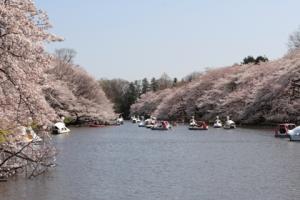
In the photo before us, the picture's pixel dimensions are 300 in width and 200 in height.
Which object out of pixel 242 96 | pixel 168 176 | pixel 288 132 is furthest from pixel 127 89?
pixel 168 176

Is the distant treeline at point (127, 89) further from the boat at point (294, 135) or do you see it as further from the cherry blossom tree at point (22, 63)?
the cherry blossom tree at point (22, 63)

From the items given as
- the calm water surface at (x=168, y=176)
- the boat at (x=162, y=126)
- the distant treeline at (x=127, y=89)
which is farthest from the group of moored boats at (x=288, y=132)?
the distant treeline at (x=127, y=89)

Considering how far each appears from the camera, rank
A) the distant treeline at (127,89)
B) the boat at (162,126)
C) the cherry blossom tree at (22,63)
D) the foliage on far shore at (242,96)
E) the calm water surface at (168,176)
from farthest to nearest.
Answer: the distant treeline at (127,89) → the boat at (162,126) → the foliage on far shore at (242,96) → the calm water surface at (168,176) → the cherry blossom tree at (22,63)

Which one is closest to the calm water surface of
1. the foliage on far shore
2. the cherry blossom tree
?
the cherry blossom tree

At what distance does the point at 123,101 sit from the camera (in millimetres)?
142000

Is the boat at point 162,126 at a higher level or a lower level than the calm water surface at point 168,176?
higher

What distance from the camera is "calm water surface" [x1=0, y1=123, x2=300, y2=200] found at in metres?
20.0

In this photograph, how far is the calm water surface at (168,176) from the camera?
65.5ft

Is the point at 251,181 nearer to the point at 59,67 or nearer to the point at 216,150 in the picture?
the point at 216,150

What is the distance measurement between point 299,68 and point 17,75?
54580mm

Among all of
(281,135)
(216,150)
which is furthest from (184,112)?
(216,150)

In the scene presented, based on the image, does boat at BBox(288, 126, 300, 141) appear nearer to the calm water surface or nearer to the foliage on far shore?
the calm water surface

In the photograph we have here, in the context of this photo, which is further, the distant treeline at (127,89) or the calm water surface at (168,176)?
the distant treeline at (127,89)

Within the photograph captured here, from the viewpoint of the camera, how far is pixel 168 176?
81.1ft
